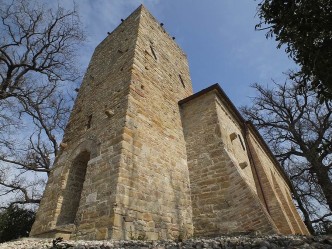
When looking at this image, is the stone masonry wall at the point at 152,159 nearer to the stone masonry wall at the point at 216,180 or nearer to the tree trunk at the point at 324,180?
the stone masonry wall at the point at 216,180

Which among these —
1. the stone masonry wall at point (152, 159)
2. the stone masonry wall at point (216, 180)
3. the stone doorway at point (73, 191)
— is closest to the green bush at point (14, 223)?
the stone doorway at point (73, 191)

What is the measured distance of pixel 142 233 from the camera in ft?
16.8

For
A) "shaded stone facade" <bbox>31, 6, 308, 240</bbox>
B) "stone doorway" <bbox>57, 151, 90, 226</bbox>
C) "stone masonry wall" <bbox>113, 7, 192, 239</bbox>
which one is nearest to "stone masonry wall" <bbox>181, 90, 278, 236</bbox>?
"shaded stone facade" <bbox>31, 6, 308, 240</bbox>

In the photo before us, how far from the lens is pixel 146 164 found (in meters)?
6.24

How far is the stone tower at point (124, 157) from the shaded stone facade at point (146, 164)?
0.03 meters

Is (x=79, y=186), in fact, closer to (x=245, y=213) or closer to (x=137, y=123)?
(x=137, y=123)

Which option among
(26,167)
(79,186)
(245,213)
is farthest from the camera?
(26,167)

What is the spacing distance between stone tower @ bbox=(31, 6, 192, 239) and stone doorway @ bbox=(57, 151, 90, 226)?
2 cm

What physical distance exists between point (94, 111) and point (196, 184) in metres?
3.98

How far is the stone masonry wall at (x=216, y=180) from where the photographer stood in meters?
6.07

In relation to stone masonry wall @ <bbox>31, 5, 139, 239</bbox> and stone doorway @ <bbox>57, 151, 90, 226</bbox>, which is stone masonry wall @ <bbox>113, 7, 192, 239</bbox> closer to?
stone masonry wall @ <bbox>31, 5, 139, 239</bbox>

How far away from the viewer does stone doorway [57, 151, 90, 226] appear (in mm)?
6557

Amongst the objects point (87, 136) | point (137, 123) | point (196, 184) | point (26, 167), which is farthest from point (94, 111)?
point (26, 167)

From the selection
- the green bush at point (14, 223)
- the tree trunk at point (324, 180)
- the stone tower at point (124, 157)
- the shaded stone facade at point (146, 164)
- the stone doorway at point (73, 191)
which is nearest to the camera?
the stone tower at point (124, 157)
